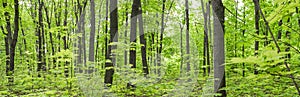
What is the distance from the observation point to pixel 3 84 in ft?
32.8

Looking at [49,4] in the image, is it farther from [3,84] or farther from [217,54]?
[217,54]

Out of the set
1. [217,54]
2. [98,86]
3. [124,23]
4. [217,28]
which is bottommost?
[98,86]

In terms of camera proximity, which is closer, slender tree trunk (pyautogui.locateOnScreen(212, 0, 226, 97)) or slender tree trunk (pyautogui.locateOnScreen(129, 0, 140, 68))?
slender tree trunk (pyautogui.locateOnScreen(212, 0, 226, 97))

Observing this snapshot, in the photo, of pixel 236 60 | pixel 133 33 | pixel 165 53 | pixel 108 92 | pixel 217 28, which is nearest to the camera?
pixel 236 60

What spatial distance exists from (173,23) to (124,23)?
20.9 feet

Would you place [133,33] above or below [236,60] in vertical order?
above

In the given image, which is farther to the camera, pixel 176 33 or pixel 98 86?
pixel 176 33

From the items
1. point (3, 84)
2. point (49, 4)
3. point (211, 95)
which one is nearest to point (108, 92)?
point (211, 95)

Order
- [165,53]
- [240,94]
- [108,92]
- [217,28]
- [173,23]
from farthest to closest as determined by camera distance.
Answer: [173,23] → [165,53] → [240,94] → [108,92] → [217,28]

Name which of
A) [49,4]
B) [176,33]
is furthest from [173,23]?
[49,4]

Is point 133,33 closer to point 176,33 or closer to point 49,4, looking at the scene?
point 49,4

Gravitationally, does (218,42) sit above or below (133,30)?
below

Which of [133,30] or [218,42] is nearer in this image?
[218,42]

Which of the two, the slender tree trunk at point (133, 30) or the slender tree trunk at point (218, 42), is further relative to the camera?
the slender tree trunk at point (133, 30)
